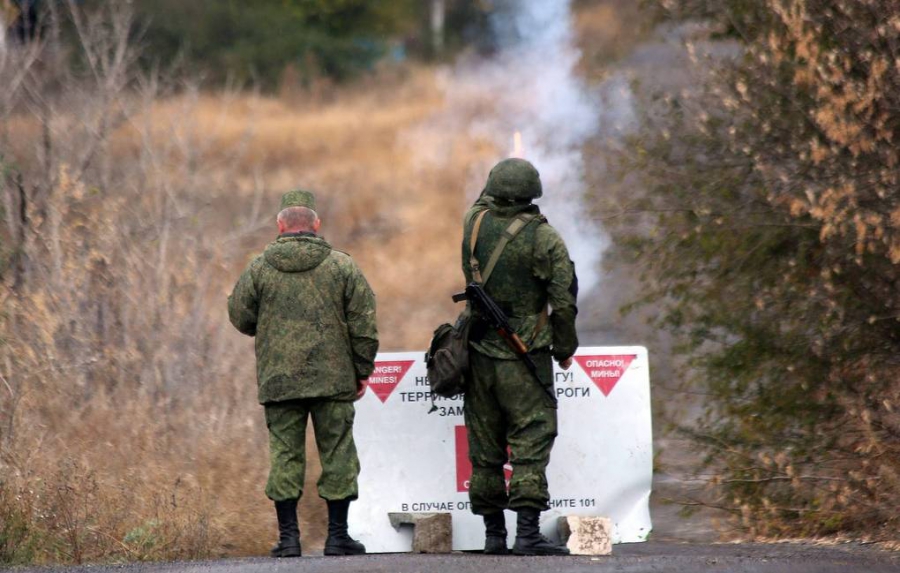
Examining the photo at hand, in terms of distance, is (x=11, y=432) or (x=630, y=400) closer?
(x=630, y=400)

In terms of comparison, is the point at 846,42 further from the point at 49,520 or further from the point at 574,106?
the point at 574,106

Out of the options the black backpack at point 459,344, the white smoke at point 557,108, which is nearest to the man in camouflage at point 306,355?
the black backpack at point 459,344

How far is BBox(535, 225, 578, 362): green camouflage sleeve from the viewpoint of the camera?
22.7 feet

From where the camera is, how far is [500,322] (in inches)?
275

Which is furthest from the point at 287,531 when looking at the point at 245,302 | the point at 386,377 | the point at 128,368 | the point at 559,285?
the point at 128,368

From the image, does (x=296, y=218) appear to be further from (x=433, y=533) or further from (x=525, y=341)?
(x=433, y=533)

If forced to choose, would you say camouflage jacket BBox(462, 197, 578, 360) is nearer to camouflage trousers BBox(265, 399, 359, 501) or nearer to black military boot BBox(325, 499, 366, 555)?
camouflage trousers BBox(265, 399, 359, 501)

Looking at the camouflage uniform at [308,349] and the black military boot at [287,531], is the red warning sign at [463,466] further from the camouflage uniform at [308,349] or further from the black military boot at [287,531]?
the black military boot at [287,531]

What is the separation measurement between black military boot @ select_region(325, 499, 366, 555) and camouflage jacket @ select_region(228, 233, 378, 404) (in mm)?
557

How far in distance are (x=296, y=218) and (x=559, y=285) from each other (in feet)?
4.63

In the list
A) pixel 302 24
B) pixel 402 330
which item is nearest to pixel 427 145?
pixel 302 24

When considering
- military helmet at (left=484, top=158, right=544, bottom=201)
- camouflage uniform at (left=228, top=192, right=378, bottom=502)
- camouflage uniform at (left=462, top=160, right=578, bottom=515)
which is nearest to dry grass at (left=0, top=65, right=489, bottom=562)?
camouflage uniform at (left=228, top=192, right=378, bottom=502)

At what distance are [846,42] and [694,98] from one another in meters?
1.47

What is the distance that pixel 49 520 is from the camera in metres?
7.57
